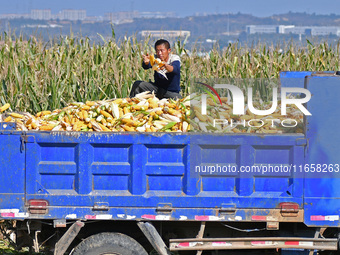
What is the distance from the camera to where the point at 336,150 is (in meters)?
6.04

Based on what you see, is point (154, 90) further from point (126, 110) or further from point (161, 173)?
point (161, 173)

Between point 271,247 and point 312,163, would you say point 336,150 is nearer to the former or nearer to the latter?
point 312,163

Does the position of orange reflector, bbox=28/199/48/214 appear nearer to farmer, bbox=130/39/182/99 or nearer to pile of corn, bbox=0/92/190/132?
pile of corn, bbox=0/92/190/132

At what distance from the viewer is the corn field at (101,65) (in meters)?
10.4

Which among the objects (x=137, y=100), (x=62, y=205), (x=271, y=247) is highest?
(x=137, y=100)

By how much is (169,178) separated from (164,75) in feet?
8.92

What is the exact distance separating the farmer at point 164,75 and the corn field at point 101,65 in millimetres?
1828

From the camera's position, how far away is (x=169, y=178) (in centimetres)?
600

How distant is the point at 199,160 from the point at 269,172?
0.64 metres

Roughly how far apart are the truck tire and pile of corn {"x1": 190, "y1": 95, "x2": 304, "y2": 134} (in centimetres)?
134

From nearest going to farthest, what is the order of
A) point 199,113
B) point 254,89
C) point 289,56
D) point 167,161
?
point 167,161, point 199,113, point 254,89, point 289,56

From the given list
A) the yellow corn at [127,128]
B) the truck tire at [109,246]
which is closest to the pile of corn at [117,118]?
the yellow corn at [127,128]

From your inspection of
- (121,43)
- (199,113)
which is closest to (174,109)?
(199,113)

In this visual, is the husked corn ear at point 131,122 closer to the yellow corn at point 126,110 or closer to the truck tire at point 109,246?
the yellow corn at point 126,110
